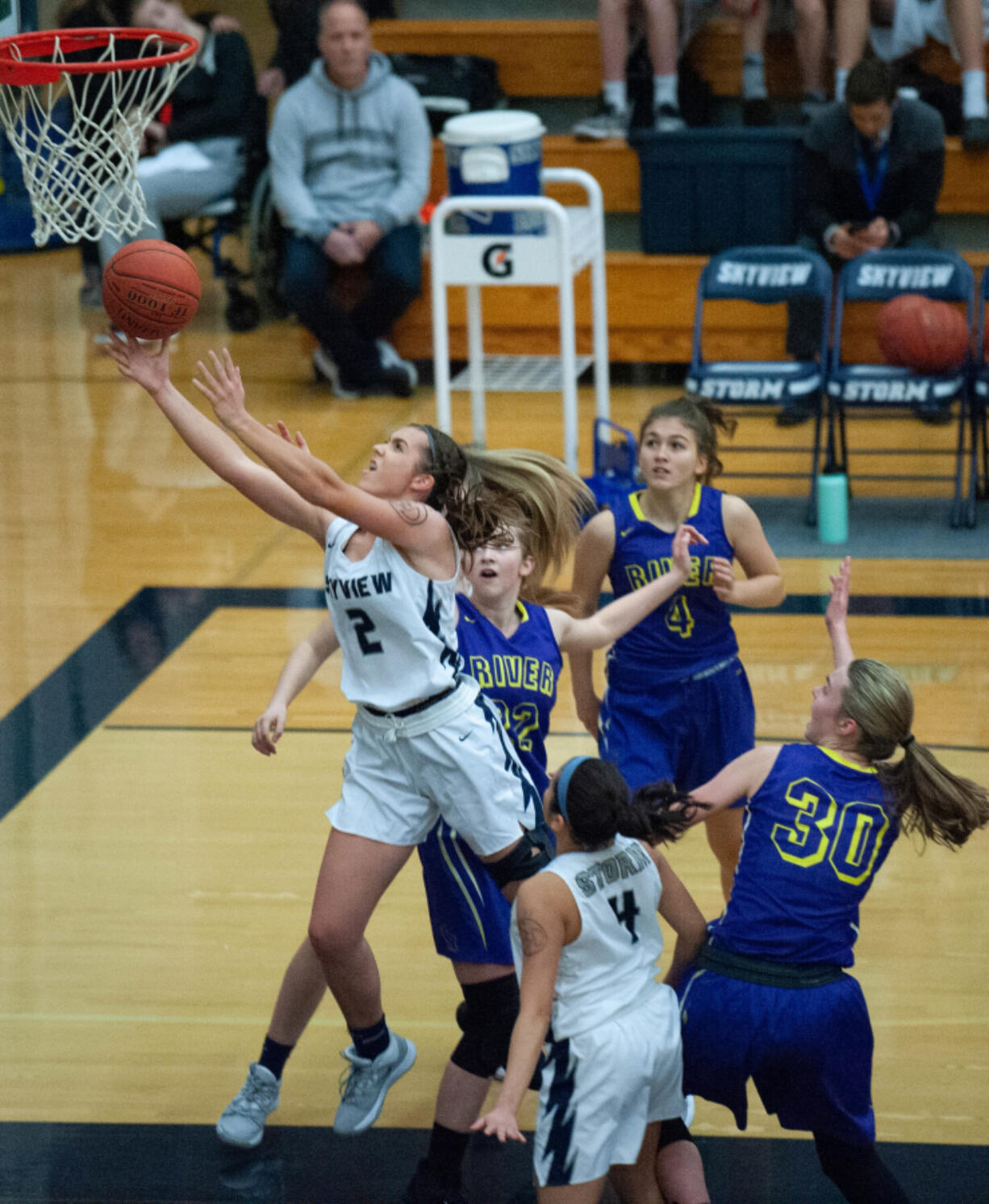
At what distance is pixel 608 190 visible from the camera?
9.99 m

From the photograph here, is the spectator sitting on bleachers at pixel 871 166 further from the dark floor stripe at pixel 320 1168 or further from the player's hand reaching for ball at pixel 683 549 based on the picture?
the dark floor stripe at pixel 320 1168

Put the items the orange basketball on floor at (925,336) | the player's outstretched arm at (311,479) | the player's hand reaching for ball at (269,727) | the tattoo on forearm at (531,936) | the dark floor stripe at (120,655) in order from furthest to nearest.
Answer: the orange basketball on floor at (925,336) < the dark floor stripe at (120,655) < the player's hand reaching for ball at (269,727) < the player's outstretched arm at (311,479) < the tattoo on forearm at (531,936)

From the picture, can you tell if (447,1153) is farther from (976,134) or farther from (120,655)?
(976,134)

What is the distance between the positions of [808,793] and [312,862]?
2.06 m

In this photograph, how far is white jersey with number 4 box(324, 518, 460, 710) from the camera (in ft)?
10.5

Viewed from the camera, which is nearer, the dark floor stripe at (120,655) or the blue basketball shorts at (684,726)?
the blue basketball shorts at (684,726)

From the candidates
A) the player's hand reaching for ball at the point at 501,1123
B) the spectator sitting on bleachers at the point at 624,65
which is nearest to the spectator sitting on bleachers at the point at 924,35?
the spectator sitting on bleachers at the point at 624,65

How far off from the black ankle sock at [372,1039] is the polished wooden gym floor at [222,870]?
21 cm

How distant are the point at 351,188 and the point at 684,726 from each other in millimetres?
6139

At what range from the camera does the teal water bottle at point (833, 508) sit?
24.1ft

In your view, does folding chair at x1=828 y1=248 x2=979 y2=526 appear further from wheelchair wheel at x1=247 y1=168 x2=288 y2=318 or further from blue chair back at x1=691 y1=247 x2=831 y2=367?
wheelchair wheel at x1=247 y1=168 x2=288 y2=318

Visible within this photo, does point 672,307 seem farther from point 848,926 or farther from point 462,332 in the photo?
point 848,926

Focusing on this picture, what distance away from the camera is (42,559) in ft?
24.3

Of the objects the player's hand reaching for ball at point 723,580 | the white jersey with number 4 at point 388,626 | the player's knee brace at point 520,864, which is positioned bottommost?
the player's knee brace at point 520,864
